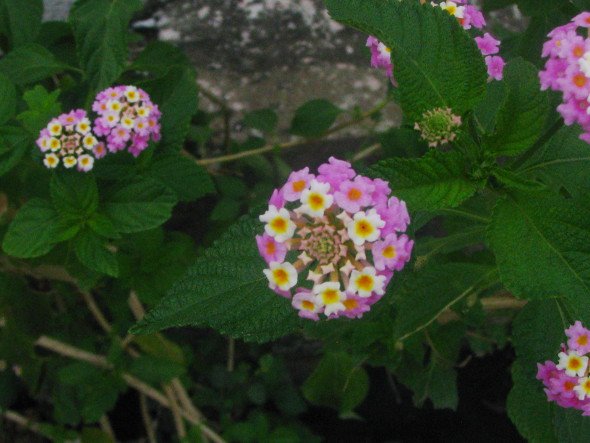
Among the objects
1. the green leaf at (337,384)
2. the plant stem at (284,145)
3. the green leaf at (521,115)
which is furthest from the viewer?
the green leaf at (337,384)

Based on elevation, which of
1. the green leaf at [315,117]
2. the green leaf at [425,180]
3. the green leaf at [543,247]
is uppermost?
the green leaf at [425,180]

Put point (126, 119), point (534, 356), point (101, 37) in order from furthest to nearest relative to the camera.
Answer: point (101, 37) → point (126, 119) → point (534, 356)

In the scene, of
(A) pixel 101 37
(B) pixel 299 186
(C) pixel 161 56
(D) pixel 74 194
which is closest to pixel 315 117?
Answer: (C) pixel 161 56

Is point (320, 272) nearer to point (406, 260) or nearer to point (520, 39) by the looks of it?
point (406, 260)

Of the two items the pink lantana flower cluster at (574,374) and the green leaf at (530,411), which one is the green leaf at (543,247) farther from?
the green leaf at (530,411)

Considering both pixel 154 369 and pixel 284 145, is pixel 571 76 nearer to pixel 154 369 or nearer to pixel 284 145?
pixel 284 145

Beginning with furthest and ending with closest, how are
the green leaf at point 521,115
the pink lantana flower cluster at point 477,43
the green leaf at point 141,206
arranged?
1. the green leaf at point 141,206
2. the pink lantana flower cluster at point 477,43
3. the green leaf at point 521,115

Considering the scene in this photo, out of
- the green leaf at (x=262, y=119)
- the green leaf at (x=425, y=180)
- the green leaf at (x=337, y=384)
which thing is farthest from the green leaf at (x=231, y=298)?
the green leaf at (x=337, y=384)
